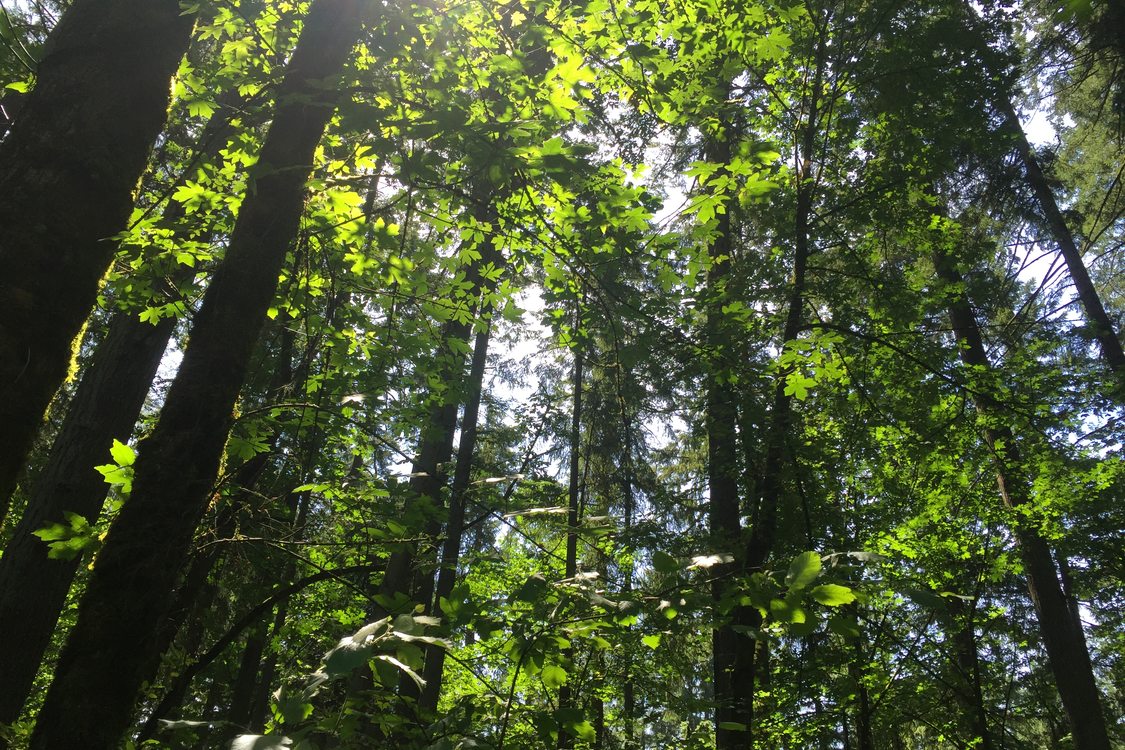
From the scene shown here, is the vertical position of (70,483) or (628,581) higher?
(70,483)

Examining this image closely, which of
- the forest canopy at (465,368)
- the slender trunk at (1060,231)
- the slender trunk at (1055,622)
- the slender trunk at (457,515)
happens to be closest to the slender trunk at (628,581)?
the forest canopy at (465,368)

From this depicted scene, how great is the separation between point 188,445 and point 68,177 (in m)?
0.86

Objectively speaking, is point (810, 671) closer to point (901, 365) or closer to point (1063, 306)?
point (901, 365)

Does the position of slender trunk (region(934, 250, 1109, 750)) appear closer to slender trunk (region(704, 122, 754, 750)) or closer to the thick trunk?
slender trunk (region(704, 122, 754, 750))

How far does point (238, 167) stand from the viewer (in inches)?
192

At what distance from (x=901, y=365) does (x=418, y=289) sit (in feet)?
14.4

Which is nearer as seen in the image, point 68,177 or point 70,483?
point 68,177

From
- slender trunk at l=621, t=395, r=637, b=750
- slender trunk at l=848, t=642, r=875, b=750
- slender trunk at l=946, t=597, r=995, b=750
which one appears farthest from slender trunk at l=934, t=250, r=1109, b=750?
slender trunk at l=621, t=395, r=637, b=750

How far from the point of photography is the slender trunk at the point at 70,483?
4.08 metres

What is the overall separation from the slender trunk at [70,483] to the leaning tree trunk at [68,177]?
5.24 feet

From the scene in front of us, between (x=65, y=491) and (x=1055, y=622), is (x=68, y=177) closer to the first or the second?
(x=65, y=491)

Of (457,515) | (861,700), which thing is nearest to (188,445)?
(457,515)

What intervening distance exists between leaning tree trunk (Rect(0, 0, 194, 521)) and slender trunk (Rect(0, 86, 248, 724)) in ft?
5.24

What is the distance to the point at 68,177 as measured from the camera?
183 cm
